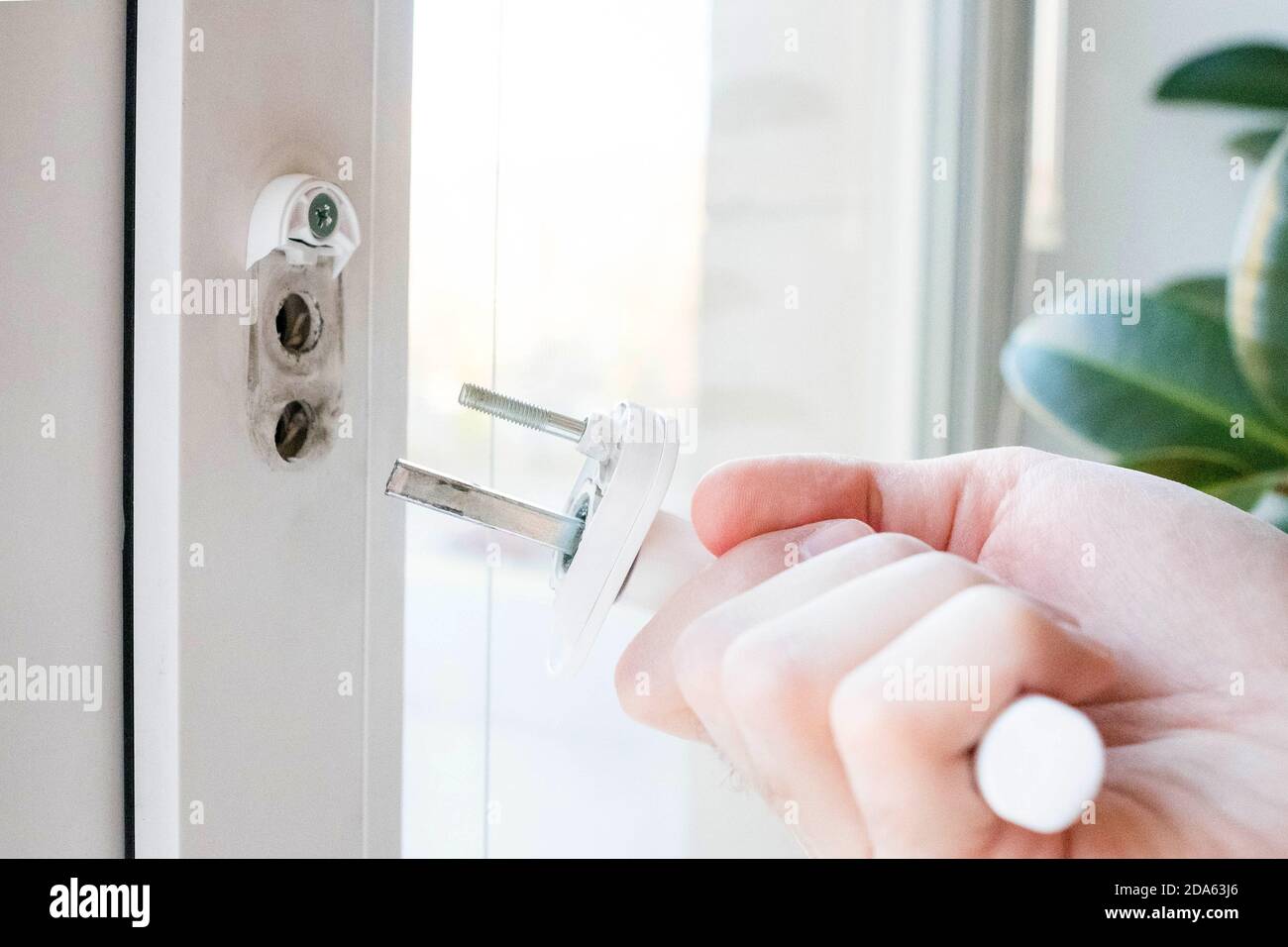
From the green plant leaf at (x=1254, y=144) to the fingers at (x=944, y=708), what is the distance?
0.94 meters

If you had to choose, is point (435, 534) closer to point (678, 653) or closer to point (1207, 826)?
point (678, 653)

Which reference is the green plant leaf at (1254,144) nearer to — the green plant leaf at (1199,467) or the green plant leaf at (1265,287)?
the green plant leaf at (1265,287)

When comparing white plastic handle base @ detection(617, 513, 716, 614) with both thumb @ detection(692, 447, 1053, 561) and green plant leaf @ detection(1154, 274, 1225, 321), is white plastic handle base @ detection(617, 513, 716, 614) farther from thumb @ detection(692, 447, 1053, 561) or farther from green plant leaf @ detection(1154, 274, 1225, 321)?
green plant leaf @ detection(1154, 274, 1225, 321)

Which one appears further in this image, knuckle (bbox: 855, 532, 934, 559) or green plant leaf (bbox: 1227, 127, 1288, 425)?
green plant leaf (bbox: 1227, 127, 1288, 425)

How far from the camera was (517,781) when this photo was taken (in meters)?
0.64

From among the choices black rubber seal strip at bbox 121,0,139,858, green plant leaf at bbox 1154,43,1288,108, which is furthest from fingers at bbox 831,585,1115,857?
green plant leaf at bbox 1154,43,1288,108

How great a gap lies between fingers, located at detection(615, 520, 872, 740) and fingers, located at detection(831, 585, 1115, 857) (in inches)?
3.3

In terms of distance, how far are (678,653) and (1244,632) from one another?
0.19 meters

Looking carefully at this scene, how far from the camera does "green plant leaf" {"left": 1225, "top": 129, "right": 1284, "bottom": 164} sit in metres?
0.91

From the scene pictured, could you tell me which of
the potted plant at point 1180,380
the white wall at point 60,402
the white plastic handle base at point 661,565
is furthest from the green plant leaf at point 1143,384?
the white wall at point 60,402

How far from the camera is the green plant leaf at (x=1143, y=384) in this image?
2.83 ft

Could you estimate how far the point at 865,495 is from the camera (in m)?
0.35

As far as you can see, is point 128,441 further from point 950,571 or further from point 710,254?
point 710,254
